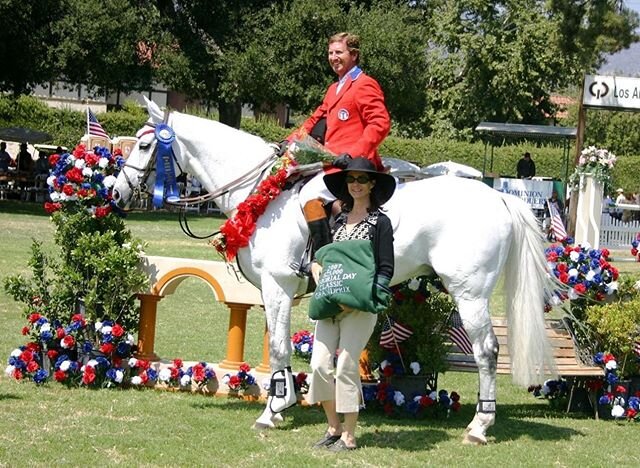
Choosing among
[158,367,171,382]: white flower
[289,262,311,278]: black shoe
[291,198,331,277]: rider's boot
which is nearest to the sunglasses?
[291,198,331,277]: rider's boot

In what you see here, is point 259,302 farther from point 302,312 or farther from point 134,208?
point 302,312

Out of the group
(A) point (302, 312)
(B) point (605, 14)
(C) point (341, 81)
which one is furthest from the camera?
(B) point (605, 14)

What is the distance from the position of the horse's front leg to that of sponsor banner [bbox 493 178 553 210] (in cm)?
2484

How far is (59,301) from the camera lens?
30.1 feet

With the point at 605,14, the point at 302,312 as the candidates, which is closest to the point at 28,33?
the point at 605,14

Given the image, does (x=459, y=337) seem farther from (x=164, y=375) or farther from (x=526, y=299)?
(x=164, y=375)

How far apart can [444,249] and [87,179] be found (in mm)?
3266

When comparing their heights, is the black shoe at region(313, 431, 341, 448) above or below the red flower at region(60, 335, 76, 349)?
below

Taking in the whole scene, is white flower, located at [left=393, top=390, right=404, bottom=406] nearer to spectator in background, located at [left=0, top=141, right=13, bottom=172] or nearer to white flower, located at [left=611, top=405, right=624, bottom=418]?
white flower, located at [left=611, top=405, right=624, bottom=418]

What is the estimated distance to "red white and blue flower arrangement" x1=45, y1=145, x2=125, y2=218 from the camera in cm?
898

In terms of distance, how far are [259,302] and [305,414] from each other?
1103mm

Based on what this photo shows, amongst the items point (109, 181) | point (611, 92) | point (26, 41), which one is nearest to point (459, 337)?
point (109, 181)

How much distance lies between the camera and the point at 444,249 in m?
7.77

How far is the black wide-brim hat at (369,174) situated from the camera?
687 centimetres
